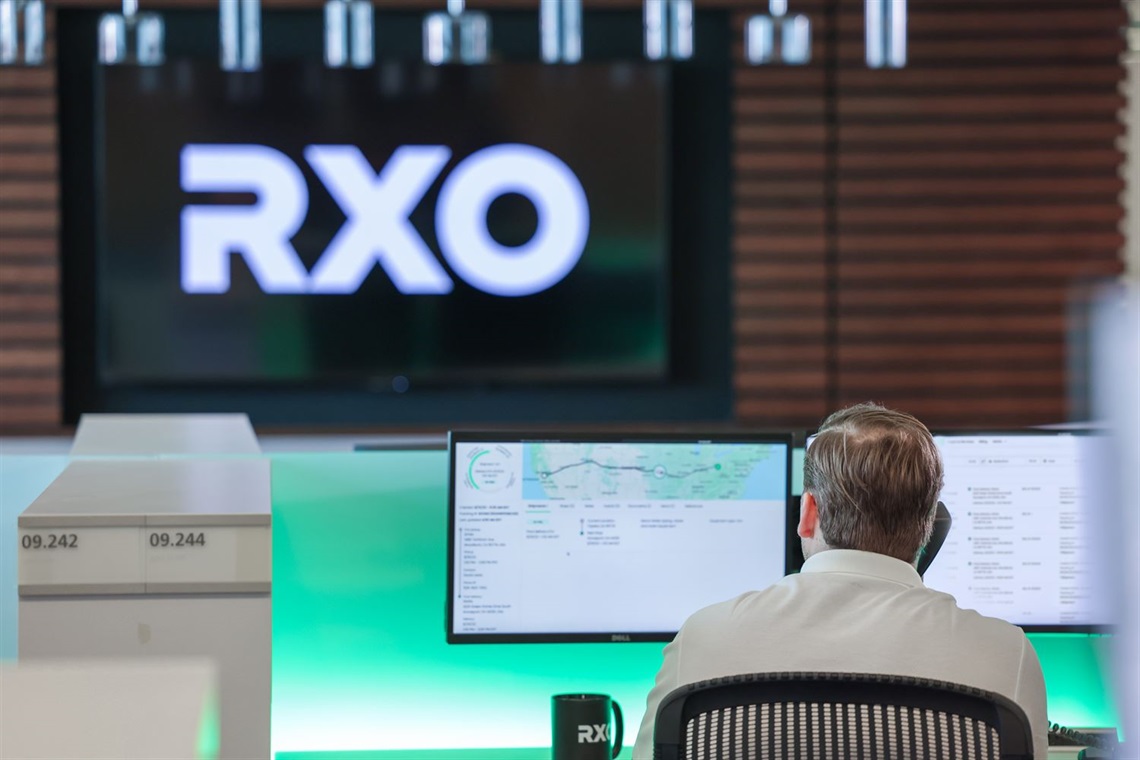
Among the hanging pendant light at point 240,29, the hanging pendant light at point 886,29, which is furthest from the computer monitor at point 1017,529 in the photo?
the hanging pendant light at point 240,29

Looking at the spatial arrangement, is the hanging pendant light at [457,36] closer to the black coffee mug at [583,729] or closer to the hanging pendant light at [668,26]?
the hanging pendant light at [668,26]

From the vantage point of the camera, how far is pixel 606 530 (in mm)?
2008

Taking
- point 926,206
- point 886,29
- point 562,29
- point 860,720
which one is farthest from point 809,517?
point 926,206

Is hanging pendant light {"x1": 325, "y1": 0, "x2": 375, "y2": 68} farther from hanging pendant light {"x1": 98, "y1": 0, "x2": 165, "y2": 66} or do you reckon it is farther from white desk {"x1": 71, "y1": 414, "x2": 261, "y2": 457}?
white desk {"x1": 71, "y1": 414, "x2": 261, "y2": 457}

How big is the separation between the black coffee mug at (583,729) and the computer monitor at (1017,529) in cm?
59

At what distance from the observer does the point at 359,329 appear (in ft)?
18.0

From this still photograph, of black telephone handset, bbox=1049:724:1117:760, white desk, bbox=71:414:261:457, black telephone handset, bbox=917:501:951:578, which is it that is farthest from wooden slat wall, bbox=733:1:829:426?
black telephone handset, bbox=917:501:951:578

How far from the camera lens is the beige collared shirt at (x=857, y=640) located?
1.28m

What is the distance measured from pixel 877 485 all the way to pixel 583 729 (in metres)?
0.68

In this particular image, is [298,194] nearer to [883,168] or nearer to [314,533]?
[883,168]

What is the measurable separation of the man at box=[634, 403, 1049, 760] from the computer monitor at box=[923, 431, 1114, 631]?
626 mm

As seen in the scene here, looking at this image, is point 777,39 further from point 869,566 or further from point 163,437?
point 869,566

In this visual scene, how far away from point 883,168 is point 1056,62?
88 centimetres

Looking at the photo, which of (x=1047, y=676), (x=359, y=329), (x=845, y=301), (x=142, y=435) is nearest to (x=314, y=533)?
(x=142, y=435)
